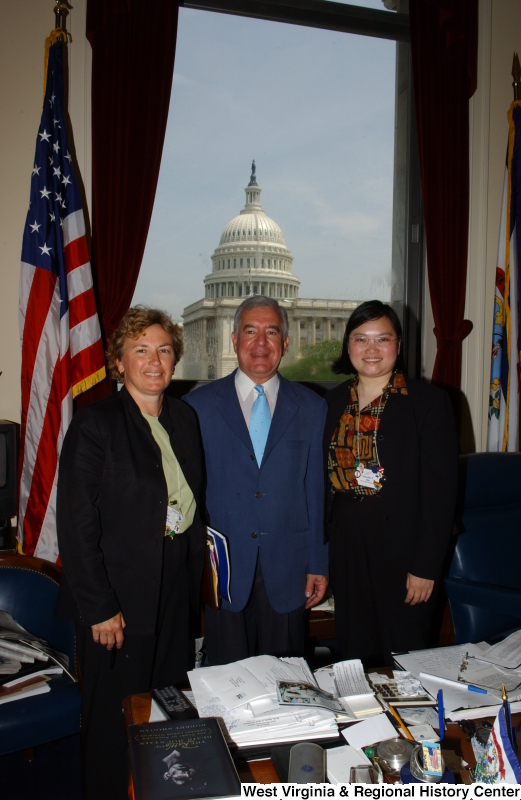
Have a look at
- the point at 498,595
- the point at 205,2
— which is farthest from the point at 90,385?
the point at 205,2

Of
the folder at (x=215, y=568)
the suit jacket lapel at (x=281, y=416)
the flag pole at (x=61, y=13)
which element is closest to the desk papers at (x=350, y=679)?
the folder at (x=215, y=568)

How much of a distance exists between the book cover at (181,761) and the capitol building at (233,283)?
2391 millimetres

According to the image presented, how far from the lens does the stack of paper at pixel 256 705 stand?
1.27 m

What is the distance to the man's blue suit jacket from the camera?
2029 mm

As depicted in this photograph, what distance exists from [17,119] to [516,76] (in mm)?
2833

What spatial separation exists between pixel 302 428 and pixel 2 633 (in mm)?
1261

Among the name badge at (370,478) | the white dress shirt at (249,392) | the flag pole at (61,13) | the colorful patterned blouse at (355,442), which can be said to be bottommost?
the name badge at (370,478)

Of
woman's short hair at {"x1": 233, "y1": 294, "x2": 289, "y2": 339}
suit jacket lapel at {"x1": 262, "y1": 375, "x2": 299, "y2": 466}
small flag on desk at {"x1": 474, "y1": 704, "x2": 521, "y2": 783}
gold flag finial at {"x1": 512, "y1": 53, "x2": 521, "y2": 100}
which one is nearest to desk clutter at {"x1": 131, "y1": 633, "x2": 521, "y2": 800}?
small flag on desk at {"x1": 474, "y1": 704, "x2": 521, "y2": 783}

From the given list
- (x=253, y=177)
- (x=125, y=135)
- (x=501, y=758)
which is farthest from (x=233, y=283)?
(x=501, y=758)

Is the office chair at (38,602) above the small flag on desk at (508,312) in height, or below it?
below

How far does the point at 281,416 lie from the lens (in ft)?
6.82

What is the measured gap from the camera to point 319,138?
A: 3.53 metres

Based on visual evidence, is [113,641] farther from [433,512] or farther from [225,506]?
[433,512]

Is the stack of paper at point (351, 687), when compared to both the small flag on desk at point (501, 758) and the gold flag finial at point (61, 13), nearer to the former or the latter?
the small flag on desk at point (501, 758)
